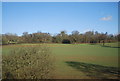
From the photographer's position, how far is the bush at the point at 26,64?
198 inches

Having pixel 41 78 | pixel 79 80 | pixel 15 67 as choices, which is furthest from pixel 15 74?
pixel 79 80

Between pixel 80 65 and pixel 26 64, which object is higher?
pixel 26 64

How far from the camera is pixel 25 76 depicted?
199 inches

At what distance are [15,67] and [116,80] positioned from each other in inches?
253

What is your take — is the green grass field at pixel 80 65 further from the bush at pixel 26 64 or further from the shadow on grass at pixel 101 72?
the bush at pixel 26 64

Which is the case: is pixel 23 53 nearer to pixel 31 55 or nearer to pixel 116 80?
pixel 31 55

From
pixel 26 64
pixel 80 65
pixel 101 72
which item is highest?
pixel 26 64

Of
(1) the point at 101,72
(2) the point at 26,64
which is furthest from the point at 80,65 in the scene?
(2) the point at 26,64

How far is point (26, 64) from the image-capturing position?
16.6ft

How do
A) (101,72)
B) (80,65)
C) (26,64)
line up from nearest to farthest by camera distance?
(26,64) → (101,72) → (80,65)

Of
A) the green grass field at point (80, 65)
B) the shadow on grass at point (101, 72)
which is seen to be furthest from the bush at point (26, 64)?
the shadow on grass at point (101, 72)

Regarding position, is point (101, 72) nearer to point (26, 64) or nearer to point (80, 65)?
point (80, 65)

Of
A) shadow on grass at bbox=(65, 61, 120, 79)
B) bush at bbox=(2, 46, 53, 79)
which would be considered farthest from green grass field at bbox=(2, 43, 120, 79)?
bush at bbox=(2, 46, 53, 79)

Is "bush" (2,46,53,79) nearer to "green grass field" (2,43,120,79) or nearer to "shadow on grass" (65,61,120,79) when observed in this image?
"green grass field" (2,43,120,79)
